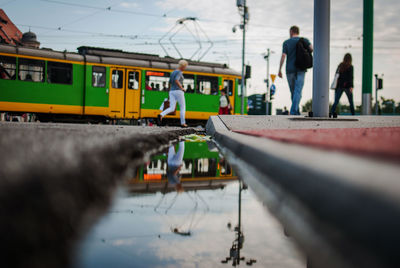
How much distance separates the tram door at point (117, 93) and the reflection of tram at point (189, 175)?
577 inches

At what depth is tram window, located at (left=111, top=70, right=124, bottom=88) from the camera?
58.0 ft

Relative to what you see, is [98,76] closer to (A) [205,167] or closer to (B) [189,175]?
(A) [205,167]

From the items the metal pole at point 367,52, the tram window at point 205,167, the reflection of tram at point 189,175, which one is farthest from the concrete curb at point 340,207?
the metal pole at point 367,52

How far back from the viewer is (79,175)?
1.35 m

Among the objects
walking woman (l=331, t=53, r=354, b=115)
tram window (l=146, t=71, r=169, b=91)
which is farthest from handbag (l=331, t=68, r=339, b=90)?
tram window (l=146, t=71, r=169, b=91)

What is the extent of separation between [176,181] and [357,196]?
1.64 meters

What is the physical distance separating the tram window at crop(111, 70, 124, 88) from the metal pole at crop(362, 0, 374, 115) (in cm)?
1059

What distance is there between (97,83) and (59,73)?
167 cm

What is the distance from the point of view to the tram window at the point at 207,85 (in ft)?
63.8

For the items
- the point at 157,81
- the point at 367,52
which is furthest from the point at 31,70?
the point at 367,52

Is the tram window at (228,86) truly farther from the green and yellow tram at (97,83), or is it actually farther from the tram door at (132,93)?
the tram door at (132,93)

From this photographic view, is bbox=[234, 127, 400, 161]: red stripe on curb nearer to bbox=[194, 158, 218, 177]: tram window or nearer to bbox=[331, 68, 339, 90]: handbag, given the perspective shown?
bbox=[194, 158, 218, 177]: tram window

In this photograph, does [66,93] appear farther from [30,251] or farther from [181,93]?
[30,251]

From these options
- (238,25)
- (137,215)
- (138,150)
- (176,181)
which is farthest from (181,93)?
(238,25)
